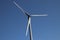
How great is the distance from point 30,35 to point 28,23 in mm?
2657

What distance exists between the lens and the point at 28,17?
29156 millimetres

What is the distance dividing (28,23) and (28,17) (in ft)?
5.14

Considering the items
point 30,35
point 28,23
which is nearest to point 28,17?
point 28,23

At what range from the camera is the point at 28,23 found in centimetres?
2833

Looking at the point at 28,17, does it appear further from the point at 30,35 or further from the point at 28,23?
the point at 30,35

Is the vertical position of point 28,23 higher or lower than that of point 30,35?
higher

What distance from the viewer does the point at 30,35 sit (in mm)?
27781

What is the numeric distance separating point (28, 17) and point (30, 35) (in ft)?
13.6

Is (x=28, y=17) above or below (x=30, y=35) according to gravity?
above
